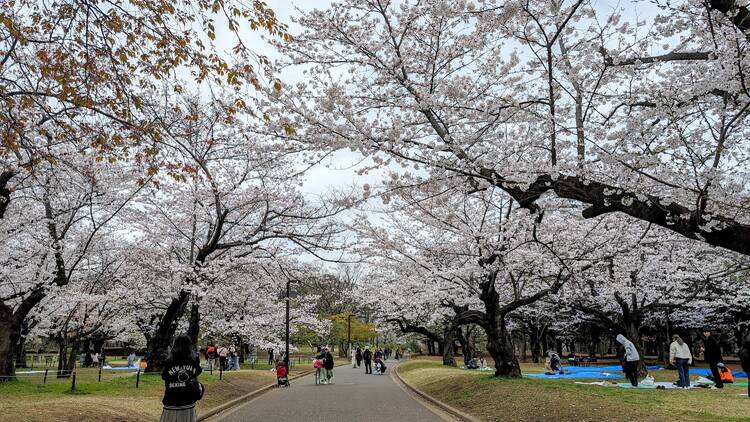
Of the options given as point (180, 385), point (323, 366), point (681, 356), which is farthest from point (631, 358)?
point (180, 385)

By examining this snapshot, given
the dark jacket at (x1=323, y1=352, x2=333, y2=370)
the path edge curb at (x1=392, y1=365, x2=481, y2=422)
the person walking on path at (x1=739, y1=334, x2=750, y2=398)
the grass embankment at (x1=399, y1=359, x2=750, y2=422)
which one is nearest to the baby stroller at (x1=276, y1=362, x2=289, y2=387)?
the dark jacket at (x1=323, y1=352, x2=333, y2=370)

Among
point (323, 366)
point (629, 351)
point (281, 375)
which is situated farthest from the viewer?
point (323, 366)

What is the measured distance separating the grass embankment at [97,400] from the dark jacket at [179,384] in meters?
3.58

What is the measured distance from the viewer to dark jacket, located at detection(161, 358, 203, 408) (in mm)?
5570

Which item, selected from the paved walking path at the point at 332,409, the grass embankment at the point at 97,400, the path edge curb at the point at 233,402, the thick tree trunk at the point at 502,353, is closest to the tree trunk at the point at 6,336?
the grass embankment at the point at 97,400

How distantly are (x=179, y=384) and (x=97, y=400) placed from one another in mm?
6062

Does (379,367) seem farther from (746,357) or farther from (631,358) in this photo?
(746,357)

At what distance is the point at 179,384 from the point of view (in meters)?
5.59

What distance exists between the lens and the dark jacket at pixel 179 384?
18.3 ft

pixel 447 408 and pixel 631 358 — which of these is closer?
pixel 447 408

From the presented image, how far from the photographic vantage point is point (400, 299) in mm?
22844

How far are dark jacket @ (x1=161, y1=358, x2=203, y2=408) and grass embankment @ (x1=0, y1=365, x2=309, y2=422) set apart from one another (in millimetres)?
3579

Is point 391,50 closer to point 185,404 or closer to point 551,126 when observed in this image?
point 551,126

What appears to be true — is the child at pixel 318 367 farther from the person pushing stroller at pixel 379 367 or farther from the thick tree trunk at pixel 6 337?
the thick tree trunk at pixel 6 337
